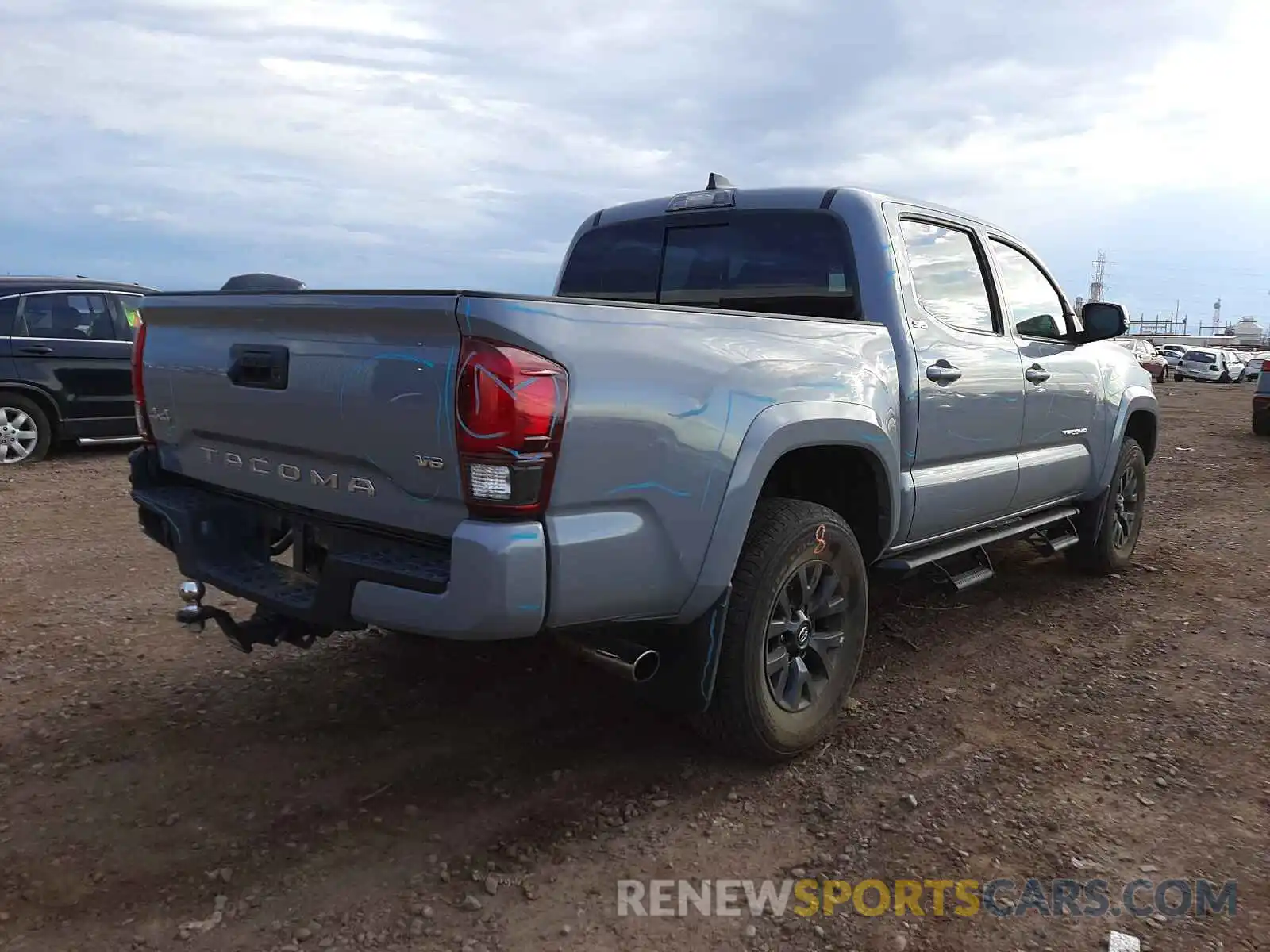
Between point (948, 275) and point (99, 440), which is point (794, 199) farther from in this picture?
point (99, 440)

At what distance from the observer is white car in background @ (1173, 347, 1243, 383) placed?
131 ft

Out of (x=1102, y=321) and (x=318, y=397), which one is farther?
(x=1102, y=321)

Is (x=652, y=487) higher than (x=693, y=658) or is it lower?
higher

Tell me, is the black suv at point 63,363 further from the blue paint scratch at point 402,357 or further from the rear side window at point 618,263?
the blue paint scratch at point 402,357

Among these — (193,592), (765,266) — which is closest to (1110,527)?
(765,266)

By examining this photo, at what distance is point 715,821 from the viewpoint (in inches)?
115

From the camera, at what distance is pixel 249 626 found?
9.88 ft

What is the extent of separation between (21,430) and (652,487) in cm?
818

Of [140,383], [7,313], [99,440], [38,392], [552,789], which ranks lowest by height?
[552,789]

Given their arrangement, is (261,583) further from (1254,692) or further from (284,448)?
(1254,692)

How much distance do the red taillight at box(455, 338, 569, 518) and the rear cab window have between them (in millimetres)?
1466

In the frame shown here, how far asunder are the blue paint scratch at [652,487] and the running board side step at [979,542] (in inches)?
56.6

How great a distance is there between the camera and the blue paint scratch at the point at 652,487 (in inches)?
99.5

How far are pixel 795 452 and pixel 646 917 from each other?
153cm
